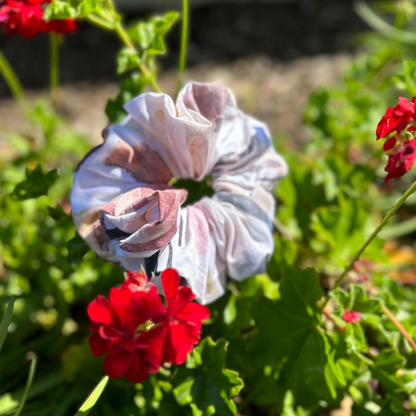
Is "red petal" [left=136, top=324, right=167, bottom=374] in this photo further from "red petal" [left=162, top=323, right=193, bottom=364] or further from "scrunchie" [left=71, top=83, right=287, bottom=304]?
"scrunchie" [left=71, top=83, right=287, bottom=304]

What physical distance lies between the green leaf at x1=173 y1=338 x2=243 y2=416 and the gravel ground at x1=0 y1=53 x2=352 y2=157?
4.30 ft

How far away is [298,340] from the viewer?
3.03 feet

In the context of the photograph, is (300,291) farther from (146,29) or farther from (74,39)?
(74,39)

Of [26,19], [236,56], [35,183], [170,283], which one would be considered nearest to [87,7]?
[26,19]

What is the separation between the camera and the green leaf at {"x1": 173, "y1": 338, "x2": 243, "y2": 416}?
82cm

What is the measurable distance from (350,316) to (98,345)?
470 mm

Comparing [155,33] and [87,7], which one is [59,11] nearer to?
[87,7]

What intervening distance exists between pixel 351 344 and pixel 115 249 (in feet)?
1.47

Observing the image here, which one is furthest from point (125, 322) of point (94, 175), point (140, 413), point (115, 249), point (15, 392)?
point (15, 392)

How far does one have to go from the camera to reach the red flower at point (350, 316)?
871 mm

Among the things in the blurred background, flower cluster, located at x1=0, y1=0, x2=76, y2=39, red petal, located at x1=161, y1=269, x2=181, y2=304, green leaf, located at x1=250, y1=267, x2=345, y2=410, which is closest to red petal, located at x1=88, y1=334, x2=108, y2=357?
red petal, located at x1=161, y1=269, x2=181, y2=304

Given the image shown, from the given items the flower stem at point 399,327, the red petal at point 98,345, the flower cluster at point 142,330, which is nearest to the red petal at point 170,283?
the flower cluster at point 142,330

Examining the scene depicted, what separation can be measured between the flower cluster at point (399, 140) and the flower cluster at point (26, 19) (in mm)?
649

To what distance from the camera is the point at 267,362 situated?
3.02 ft
